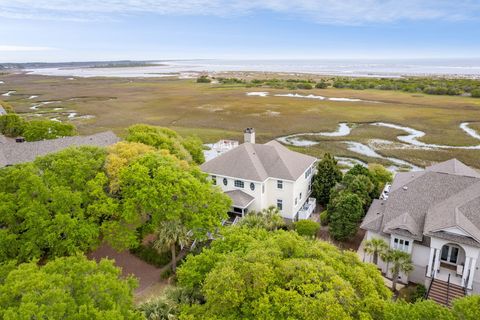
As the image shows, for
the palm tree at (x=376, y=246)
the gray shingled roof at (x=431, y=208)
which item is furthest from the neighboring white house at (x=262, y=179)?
the palm tree at (x=376, y=246)

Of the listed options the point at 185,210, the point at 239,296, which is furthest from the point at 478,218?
the point at 185,210

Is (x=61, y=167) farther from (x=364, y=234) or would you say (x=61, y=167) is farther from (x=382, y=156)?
(x=382, y=156)

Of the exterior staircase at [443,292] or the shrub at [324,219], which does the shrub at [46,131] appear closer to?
the shrub at [324,219]

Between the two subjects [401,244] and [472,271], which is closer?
[472,271]

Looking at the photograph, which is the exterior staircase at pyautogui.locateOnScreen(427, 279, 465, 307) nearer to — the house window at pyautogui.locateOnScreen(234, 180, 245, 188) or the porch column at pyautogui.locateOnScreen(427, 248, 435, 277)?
the porch column at pyautogui.locateOnScreen(427, 248, 435, 277)

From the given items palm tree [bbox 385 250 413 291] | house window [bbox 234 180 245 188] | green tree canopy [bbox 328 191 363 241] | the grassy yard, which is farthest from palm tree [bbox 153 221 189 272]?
the grassy yard

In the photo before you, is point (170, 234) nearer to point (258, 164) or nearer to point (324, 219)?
point (258, 164)

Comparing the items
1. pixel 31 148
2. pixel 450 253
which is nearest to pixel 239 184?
pixel 450 253
